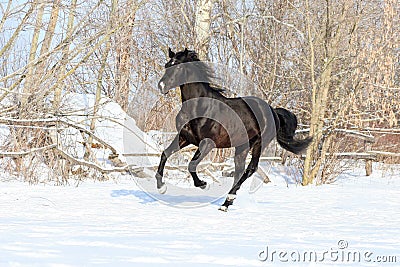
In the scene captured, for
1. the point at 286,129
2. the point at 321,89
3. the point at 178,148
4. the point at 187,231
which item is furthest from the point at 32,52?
the point at 187,231

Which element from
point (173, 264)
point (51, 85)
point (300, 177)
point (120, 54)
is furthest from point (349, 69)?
point (173, 264)

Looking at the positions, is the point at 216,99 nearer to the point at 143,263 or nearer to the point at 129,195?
the point at 129,195

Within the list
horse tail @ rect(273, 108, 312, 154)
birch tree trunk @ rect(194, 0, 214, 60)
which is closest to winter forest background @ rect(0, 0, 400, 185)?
birch tree trunk @ rect(194, 0, 214, 60)

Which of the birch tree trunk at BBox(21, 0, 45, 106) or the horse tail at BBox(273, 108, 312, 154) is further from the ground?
the birch tree trunk at BBox(21, 0, 45, 106)

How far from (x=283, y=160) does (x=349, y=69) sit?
245cm

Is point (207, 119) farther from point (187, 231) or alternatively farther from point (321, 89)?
point (321, 89)

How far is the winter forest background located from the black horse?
7.67 ft

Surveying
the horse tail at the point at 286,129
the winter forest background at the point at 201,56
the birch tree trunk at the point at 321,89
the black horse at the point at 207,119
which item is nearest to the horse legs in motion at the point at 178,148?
the black horse at the point at 207,119

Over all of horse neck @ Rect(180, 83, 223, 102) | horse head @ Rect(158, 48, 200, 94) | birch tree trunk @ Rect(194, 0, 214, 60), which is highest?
birch tree trunk @ Rect(194, 0, 214, 60)

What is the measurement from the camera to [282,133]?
5.20 m

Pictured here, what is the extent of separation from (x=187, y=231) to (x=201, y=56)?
6.25 m

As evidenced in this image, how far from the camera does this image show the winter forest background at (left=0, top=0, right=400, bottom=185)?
22.3 feet

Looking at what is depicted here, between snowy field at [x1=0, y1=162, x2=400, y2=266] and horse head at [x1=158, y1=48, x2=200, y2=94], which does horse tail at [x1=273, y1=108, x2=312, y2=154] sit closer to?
snowy field at [x1=0, y1=162, x2=400, y2=266]

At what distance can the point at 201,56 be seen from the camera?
8.98 metres
